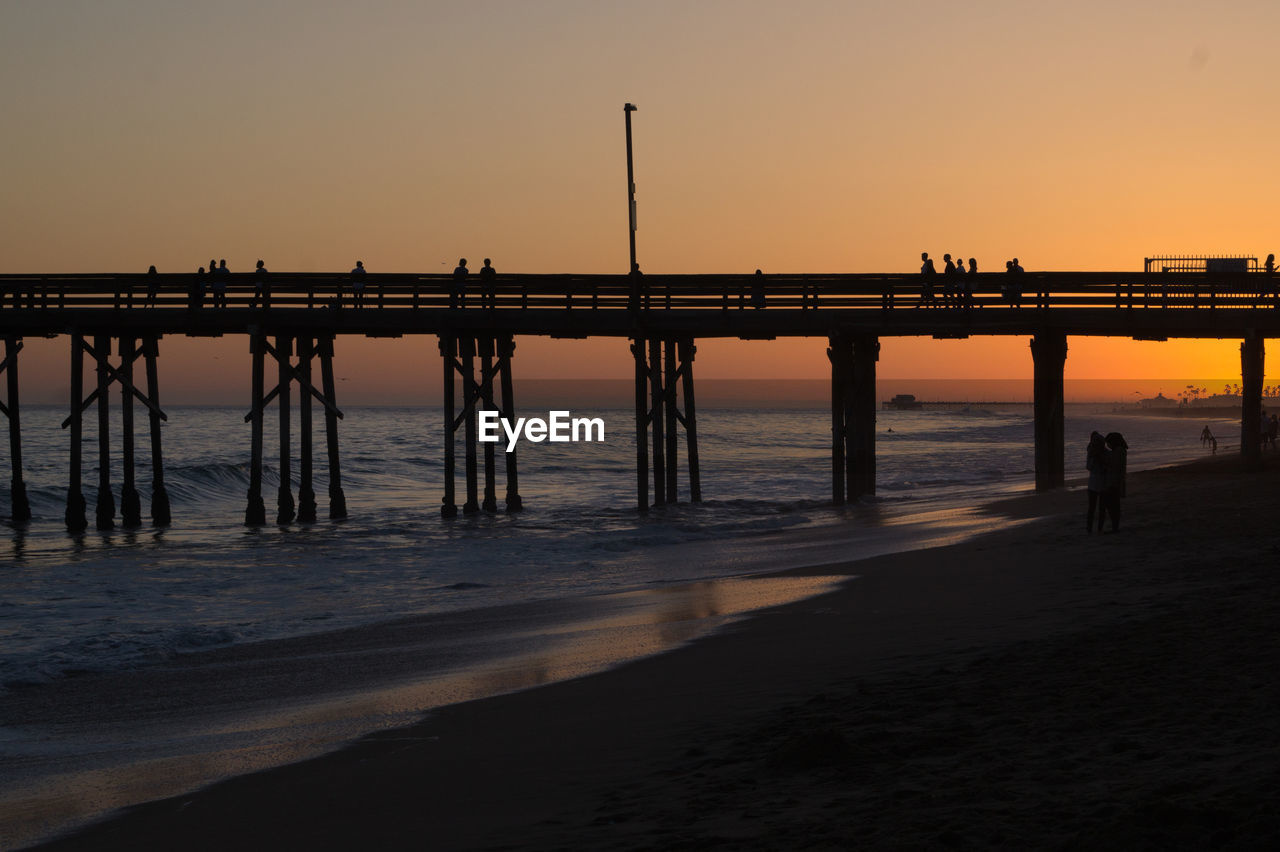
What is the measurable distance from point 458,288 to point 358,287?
2179 millimetres

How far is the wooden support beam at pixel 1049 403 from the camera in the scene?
83.7 feet

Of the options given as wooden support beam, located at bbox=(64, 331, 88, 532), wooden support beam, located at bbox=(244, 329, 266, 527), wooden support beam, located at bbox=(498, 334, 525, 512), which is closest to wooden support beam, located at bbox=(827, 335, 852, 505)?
wooden support beam, located at bbox=(498, 334, 525, 512)

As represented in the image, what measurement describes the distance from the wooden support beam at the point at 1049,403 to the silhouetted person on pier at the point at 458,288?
12438 mm

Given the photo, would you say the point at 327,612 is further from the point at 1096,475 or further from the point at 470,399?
the point at 470,399

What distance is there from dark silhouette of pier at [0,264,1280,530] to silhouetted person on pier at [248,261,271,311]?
0.23 ft

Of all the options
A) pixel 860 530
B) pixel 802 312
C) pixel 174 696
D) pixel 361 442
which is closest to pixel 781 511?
pixel 802 312

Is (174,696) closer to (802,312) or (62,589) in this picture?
(62,589)

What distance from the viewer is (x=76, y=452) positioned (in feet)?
90.3

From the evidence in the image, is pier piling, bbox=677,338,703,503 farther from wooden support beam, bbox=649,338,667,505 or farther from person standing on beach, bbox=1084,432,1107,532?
person standing on beach, bbox=1084,432,1107,532

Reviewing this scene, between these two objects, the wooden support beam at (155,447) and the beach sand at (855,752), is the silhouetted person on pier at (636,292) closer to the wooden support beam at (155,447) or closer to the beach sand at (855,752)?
the wooden support beam at (155,447)

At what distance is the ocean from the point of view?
750 cm

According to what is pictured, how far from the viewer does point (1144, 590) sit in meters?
10.2

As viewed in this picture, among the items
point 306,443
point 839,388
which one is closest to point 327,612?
point 306,443

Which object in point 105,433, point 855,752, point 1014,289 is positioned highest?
point 1014,289
